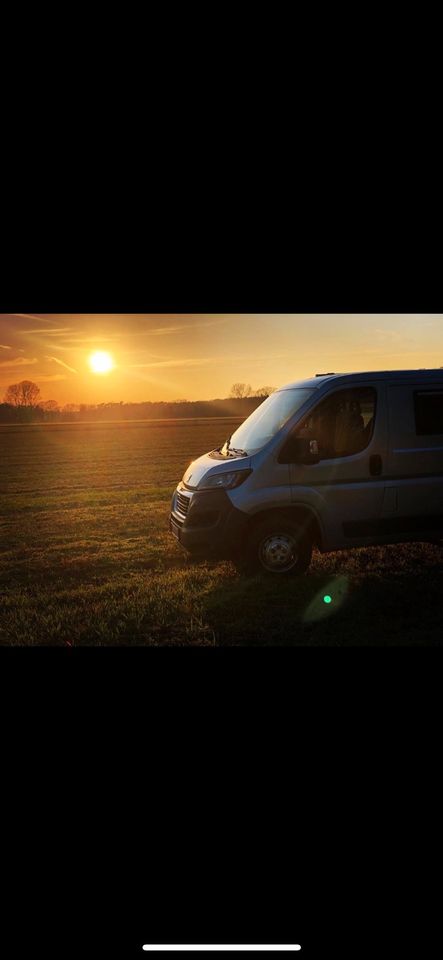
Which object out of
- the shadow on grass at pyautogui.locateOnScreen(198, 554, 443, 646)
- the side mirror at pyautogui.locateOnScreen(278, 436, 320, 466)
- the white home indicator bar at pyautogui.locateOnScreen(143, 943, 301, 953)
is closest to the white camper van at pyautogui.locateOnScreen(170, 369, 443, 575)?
the side mirror at pyautogui.locateOnScreen(278, 436, 320, 466)

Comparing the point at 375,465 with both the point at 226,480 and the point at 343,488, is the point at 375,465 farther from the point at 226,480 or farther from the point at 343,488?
the point at 226,480

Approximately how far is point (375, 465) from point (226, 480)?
4.36 feet

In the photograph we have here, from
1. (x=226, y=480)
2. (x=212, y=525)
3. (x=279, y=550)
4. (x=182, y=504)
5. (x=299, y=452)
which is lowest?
(x=279, y=550)

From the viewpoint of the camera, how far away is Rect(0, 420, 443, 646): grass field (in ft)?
14.5

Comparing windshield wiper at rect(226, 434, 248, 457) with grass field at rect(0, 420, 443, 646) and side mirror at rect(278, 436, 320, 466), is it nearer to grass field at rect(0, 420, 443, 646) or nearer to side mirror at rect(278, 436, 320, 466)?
side mirror at rect(278, 436, 320, 466)

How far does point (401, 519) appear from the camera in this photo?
5270 mm

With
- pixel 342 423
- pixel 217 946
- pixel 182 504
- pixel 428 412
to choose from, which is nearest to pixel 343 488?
pixel 342 423

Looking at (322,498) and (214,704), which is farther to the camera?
(322,498)

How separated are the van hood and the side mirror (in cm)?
33

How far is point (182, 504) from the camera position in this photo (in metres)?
5.53

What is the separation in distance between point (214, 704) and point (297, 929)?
1.23 m
